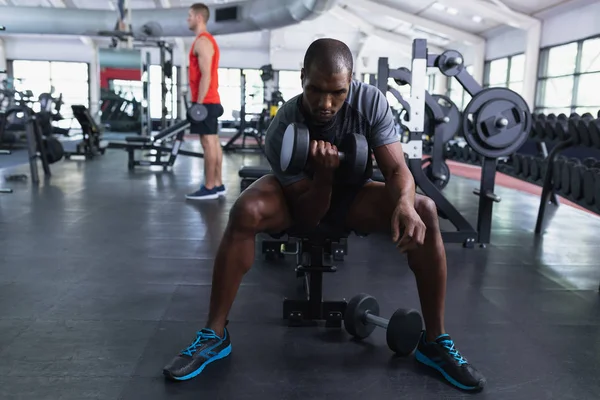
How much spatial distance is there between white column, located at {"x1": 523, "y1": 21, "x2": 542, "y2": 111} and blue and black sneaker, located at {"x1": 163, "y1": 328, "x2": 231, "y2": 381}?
8048 millimetres

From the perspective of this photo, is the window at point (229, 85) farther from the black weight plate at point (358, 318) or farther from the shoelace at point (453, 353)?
the shoelace at point (453, 353)

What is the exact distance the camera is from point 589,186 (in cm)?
239

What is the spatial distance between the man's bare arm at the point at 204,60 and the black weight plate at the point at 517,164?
2.23 m

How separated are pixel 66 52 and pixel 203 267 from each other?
1177 cm

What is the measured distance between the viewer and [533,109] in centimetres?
819

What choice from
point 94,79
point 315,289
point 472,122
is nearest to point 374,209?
point 315,289

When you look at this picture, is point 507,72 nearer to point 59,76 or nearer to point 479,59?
point 479,59

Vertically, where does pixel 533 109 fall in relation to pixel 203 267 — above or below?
above

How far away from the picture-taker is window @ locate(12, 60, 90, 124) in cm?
1201

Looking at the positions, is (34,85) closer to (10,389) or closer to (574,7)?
(574,7)

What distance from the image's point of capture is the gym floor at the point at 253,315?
1.10m

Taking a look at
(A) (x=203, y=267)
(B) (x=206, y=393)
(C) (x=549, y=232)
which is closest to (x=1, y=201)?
(A) (x=203, y=267)

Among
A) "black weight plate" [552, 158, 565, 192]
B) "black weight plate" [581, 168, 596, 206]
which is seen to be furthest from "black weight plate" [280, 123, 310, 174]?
"black weight plate" [552, 158, 565, 192]

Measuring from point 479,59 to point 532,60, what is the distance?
2051mm
